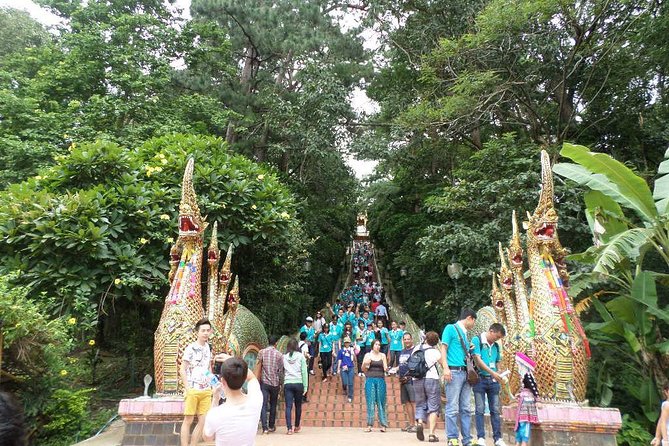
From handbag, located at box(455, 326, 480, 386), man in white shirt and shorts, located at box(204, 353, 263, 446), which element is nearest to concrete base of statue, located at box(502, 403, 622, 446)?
handbag, located at box(455, 326, 480, 386)

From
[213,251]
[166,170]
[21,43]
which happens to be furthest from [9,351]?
[21,43]

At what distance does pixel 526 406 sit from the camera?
227 inches

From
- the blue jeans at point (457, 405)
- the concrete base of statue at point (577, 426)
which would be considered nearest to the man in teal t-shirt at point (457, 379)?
the blue jeans at point (457, 405)

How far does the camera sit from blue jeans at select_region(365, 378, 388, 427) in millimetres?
8062

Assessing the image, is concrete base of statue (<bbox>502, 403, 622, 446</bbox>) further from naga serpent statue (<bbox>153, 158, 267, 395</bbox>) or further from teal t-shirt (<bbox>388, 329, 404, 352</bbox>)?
teal t-shirt (<bbox>388, 329, 404, 352</bbox>)

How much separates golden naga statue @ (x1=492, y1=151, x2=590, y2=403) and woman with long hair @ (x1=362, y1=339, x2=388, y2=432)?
6.11 ft

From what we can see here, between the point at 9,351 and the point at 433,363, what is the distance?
17.6 ft

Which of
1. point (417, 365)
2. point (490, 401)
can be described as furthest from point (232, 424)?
point (417, 365)

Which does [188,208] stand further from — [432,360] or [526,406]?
[526,406]

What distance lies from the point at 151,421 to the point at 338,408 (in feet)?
14.9

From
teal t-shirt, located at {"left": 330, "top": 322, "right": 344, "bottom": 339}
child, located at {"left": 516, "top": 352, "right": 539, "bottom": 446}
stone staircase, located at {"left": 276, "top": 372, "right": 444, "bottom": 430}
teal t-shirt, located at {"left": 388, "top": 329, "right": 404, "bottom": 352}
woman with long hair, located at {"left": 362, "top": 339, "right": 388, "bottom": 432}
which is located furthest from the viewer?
teal t-shirt, located at {"left": 330, "top": 322, "right": 344, "bottom": 339}

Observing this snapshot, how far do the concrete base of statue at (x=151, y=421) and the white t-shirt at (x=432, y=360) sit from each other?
3.09 metres

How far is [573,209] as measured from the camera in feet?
37.2

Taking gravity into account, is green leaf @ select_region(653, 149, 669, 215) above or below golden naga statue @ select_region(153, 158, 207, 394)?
above
